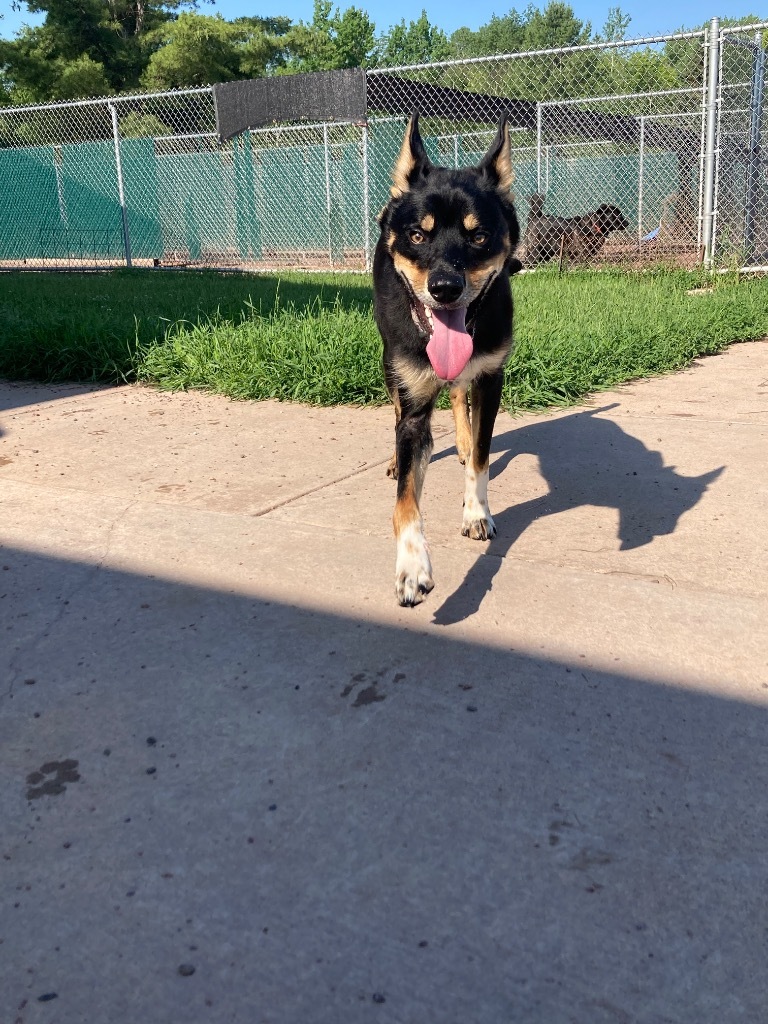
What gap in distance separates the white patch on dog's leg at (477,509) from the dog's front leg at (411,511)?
0.31 m

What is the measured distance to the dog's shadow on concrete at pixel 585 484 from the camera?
3.14m

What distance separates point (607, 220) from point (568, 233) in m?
0.66

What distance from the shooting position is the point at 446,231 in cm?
309

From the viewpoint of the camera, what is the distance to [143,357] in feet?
21.2

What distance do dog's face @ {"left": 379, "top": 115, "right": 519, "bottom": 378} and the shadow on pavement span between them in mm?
1122

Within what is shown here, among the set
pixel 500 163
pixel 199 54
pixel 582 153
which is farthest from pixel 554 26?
pixel 500 163

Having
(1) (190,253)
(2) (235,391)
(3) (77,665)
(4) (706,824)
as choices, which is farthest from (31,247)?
(4) (706,824)

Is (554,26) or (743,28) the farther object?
(554,26)

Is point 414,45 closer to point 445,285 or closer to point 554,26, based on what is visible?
point 554,26

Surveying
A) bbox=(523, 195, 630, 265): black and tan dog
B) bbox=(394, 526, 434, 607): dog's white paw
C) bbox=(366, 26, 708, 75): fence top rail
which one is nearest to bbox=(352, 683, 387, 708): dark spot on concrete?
bbox=(394, 526, 434, 607): dog's white paw

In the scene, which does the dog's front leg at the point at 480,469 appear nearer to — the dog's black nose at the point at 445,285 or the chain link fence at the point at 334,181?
the dog's black nose at the point at 445,285

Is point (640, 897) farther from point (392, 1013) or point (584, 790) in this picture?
point (392, 1013)

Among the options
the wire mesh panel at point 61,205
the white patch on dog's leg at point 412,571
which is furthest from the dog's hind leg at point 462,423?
the wire mesh panel at point 61,205

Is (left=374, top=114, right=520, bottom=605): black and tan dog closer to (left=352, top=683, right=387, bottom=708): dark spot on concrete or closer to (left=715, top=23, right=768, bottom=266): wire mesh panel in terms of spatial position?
(left=352, top=683, right=387, bottom=708): dark spot on concrete
